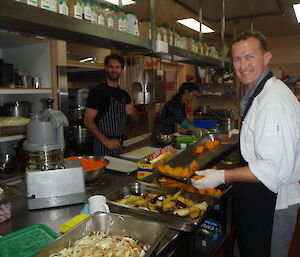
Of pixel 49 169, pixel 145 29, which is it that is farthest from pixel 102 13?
pixel 49 169

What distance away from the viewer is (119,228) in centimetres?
121

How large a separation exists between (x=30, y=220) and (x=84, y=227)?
414mm

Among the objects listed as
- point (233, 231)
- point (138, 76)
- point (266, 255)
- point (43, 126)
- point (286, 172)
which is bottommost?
point (233, 231)

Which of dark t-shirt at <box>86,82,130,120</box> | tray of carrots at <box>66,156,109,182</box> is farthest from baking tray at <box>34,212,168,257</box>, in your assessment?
dark t-shirt at <box>86,82,130,120</box>

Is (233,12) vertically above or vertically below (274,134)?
above

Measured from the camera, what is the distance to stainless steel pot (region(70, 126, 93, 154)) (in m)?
3.75

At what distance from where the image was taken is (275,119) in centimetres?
148

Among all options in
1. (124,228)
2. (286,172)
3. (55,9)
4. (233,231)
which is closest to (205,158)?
(233,231)

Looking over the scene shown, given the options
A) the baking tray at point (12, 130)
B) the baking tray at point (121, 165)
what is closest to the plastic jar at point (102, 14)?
the baking tray at point (121, 165)

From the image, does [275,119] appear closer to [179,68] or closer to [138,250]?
[138,250]

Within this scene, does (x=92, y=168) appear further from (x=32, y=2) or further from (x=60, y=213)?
(x=32, y=2)

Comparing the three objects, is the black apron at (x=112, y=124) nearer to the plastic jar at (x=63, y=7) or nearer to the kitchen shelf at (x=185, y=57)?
the kitchen shelf at (x=185, y=57)

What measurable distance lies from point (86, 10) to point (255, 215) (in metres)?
1.52

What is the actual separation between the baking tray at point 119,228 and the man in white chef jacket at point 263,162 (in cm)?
64
